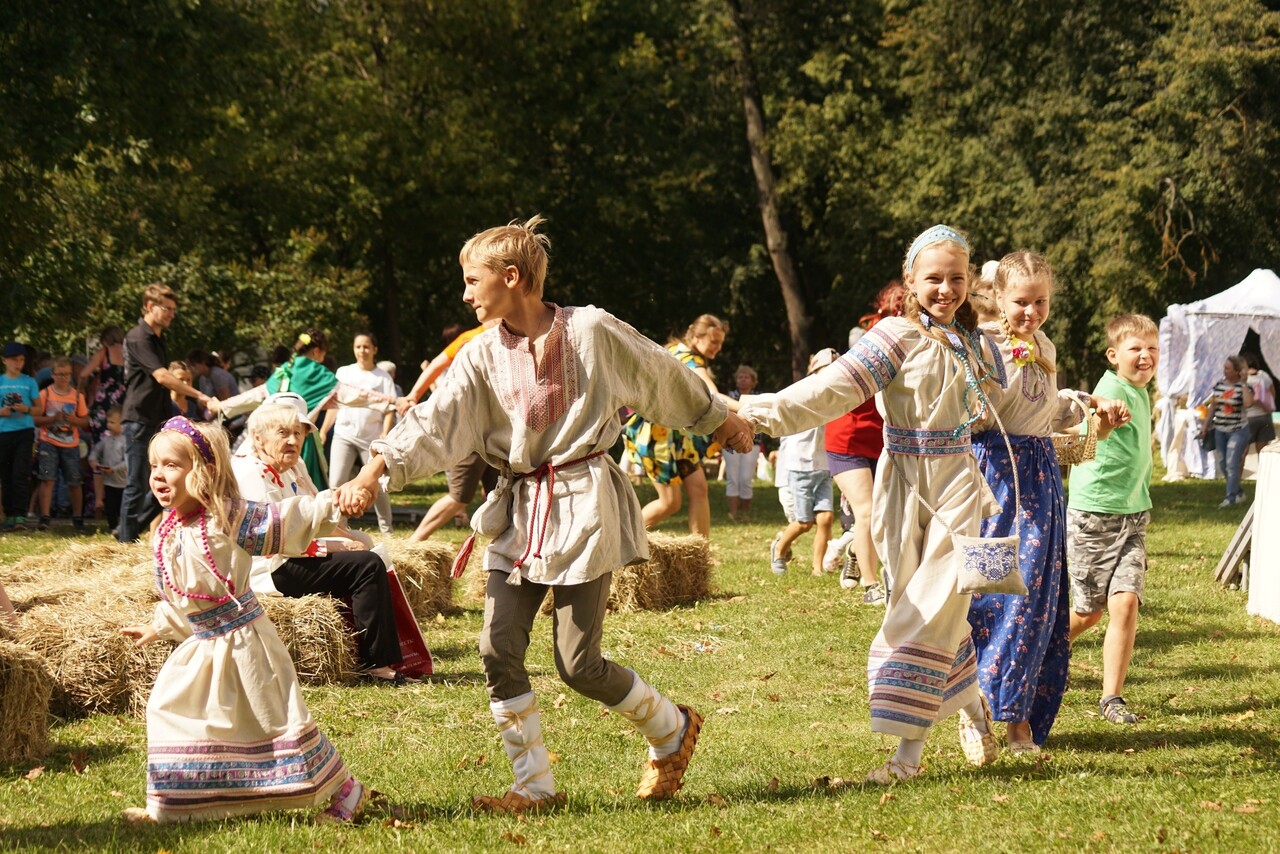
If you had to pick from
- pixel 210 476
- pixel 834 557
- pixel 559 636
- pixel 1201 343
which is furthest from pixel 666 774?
pixel 1201 343

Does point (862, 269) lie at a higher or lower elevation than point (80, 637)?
higher

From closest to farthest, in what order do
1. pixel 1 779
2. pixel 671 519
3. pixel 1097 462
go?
pixel 1 779, pixel 1097 462, pixel 671 519

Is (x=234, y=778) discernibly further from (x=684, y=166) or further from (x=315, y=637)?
(x=684, y=166)

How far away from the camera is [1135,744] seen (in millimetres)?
6066

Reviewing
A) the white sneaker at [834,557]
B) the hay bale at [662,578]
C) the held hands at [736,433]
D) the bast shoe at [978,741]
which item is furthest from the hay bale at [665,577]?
the held hands at [736,433]

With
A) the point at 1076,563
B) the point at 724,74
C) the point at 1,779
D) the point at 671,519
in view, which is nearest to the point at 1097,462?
the point at 1076,563

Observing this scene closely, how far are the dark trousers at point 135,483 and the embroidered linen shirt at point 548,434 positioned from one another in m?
8.68

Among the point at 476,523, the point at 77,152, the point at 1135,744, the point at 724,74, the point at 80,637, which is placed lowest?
the point at 1135,744

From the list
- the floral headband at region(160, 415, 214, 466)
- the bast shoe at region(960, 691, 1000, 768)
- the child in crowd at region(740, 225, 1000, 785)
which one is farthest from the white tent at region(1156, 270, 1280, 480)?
the floral headband at region(160, 415, 214, 466)

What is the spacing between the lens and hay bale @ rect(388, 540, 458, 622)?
30.6ft

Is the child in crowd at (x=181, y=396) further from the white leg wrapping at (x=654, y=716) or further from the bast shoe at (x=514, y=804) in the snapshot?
the white leg wrapping at (x=654, y=716)

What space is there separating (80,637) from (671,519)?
1091cm

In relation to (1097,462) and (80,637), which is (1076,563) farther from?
(80,637)

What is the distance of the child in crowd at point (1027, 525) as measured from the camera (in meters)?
5.82
